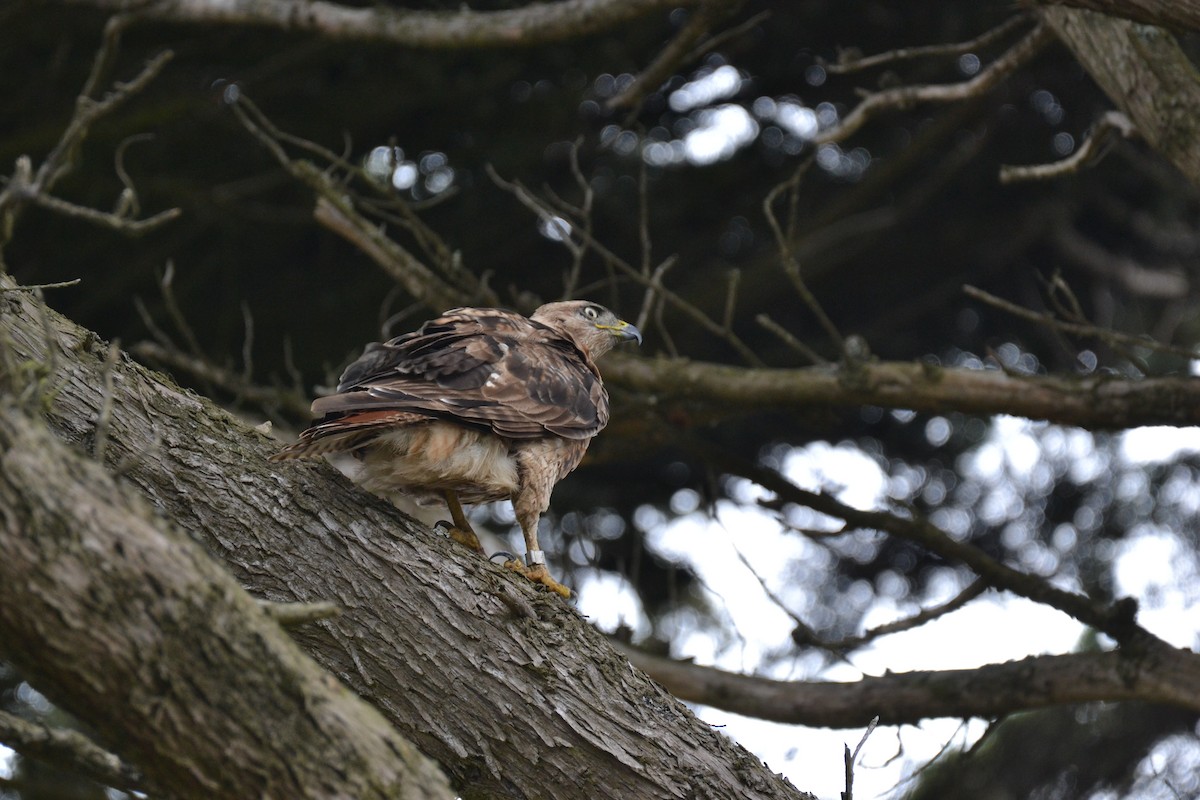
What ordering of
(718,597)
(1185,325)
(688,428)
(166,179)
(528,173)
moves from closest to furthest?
(718,597), (688,428), (166,179), (528,173), (1185,325)

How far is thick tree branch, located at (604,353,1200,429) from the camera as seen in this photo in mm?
4457

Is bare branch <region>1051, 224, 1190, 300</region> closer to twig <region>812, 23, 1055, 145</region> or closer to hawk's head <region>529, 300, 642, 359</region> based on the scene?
twig <region>812, 23, 1055, 145</region>

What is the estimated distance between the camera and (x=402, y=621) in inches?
115

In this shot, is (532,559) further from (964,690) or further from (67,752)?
(964,690)

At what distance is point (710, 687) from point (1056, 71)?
397 cm

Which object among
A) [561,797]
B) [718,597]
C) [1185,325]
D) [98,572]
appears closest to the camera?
[98,572]

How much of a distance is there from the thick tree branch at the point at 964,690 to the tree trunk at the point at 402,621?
1.64m

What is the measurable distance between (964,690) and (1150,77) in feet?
7.50

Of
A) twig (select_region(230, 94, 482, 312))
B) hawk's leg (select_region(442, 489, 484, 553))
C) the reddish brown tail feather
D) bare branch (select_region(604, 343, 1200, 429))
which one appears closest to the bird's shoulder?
the reddish brown tail feather

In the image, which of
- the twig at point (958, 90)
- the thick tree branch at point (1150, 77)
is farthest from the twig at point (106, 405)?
the thick tree branch at point (1150, 77)

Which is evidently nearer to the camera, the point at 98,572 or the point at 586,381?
the point at 98,572

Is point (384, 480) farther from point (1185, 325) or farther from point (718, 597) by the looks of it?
point (1185, 325)

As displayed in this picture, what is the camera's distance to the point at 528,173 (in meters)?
6.52

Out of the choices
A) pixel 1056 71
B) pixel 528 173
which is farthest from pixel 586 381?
pixel 1056 71
